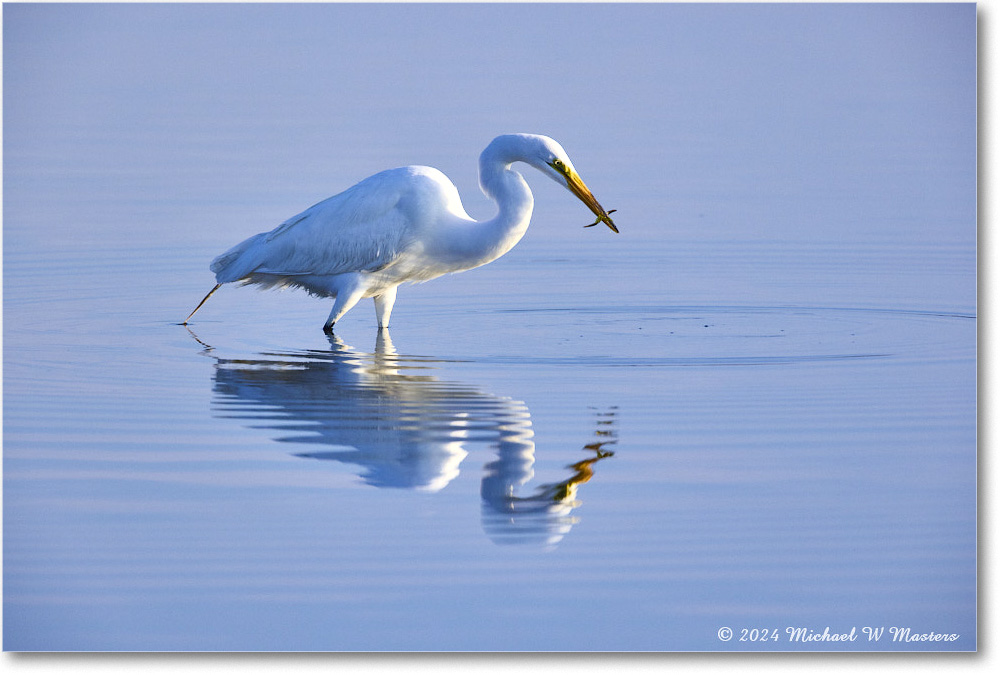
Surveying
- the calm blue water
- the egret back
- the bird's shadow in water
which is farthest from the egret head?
the bird's shadow in water

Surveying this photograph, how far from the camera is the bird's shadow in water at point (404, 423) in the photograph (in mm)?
4676

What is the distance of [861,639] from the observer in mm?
4047

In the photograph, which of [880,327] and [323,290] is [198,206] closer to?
[323,290]

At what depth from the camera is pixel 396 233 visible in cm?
695

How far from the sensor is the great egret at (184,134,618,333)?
6.84 m

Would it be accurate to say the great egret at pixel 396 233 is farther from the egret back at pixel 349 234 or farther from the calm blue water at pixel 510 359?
the calm blue water at pixel 510 359

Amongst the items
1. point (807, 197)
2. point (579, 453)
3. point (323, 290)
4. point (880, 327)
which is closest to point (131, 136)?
point (323, 290)

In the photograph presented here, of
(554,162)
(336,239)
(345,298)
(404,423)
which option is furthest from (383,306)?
(404,423)

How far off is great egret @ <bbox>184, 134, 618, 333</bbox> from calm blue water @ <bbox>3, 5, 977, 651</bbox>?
283mm

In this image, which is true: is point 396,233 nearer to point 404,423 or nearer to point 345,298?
point 345,298

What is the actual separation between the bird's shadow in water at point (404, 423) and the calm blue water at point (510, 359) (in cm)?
2

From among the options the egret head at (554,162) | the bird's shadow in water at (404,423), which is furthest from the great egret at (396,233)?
the bird's shadow in water at (404,423)

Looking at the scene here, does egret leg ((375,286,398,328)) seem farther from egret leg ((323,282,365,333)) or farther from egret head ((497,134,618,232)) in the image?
egret head ((497,134,618,232))

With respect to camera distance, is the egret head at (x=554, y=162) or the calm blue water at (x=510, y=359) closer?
the calm blue water at (x=510, y=359)
